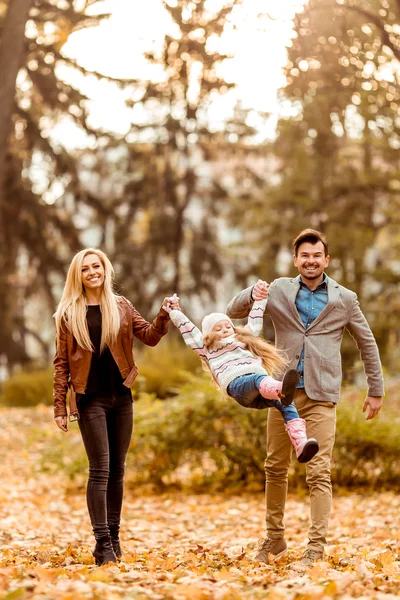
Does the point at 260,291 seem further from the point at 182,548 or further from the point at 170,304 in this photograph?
the point at 182,548

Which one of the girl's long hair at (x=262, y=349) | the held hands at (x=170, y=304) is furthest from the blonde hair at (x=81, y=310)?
the girl's long hair at (x=262, y=349)

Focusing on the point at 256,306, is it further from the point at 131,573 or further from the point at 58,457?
the point at 58,457

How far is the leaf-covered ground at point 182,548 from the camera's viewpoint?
4070 millimetres

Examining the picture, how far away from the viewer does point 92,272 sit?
5570 millimetres

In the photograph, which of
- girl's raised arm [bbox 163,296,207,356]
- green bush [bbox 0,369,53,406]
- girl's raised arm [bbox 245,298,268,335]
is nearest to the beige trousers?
girl's raised arm [bbox 245,298,268,335]

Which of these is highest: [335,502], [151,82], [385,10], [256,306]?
[151,82]

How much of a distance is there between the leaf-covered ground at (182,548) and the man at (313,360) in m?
0.34

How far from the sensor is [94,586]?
13.5 ft

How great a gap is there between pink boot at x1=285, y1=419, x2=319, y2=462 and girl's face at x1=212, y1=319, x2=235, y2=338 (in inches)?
29.0

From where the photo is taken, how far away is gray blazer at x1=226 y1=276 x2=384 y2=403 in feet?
17.6

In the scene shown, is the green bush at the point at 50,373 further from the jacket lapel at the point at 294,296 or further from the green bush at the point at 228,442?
the jacket lapel at the point at 294,296

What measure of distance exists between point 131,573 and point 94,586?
50cm

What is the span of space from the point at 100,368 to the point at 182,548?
200cm

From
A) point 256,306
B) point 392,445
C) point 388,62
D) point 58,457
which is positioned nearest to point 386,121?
point 388,62
